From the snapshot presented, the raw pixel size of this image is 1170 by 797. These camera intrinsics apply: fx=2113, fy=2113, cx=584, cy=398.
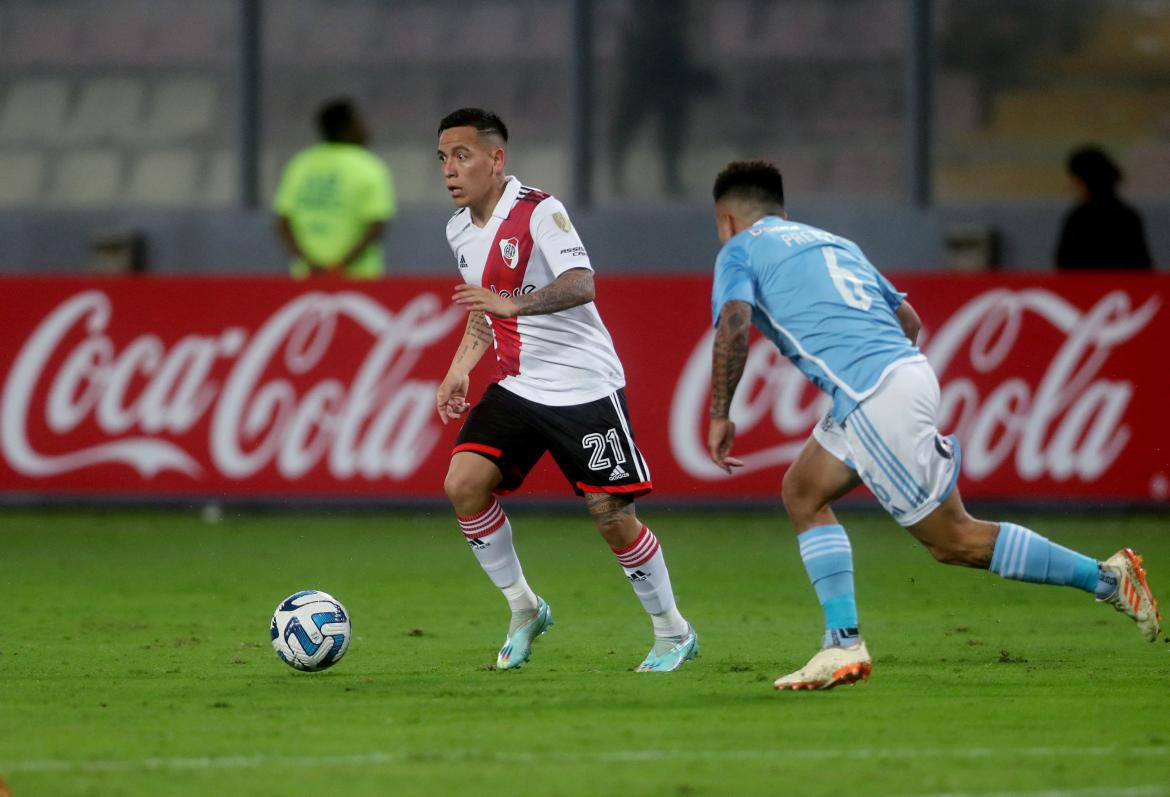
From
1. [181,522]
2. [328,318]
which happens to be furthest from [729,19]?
[181,522]

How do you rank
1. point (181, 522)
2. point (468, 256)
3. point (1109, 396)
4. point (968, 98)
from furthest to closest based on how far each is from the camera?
1. point (968, 98)
2. point (181, 522)
3. point (1109, 396)
4. point (468, 256)

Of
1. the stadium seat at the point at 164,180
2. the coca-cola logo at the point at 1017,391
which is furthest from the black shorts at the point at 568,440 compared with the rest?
the stadium seat at the point at 164,180

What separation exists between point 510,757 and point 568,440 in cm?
204

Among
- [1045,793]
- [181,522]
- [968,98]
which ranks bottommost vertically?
[181,522]

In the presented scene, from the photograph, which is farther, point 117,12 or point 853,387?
point 117,12

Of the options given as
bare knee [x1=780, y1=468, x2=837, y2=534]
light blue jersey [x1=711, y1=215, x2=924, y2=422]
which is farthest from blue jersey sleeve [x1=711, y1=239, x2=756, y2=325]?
bare knee [x1=780, y1=468, x2=837, y2=534]

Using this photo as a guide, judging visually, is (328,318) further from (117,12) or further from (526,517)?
(117,12)

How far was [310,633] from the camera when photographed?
292 inches

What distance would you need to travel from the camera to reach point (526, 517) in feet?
45.3

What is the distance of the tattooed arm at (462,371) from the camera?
7.70 m

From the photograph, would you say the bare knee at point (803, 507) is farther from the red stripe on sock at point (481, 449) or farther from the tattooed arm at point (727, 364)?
the red stripe on sock at point (481, 449)

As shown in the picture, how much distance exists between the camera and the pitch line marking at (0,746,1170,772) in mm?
5652

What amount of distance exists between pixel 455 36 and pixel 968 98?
4.32m

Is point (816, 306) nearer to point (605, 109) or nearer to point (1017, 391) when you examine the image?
point (1017, 391)
